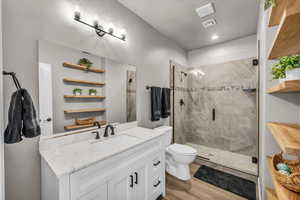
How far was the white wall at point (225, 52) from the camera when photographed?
8.40 feet

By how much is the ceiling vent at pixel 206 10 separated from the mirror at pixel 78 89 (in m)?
1.27

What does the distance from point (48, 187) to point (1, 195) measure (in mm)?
336

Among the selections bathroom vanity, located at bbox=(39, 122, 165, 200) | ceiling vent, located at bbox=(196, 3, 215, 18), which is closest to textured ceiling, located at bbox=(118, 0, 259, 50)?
ceiling vent, located at bbox=(196, 3, 215, 18)

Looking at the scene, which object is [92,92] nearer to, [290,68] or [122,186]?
[122,186]

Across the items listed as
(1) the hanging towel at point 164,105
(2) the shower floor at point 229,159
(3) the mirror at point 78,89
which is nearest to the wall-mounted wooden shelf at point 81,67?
(3) the mirror at point 78,89

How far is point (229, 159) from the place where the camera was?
245 cm

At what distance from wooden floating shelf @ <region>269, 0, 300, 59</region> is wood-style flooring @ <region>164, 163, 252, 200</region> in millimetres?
1701

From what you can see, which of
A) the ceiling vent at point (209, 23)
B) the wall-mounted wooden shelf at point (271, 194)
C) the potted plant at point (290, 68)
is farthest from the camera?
the ceiling vent at point (209, 23)

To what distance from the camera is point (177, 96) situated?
2908mm

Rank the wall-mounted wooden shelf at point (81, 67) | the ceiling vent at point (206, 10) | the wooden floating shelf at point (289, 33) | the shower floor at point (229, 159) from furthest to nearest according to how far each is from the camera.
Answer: the shower floor at point (229, 159)
the ceiling vent at point (206, 10)
the wall-mounted wooden shelf at point (81, 67)
the wooden floating shelf at point (289, 33)

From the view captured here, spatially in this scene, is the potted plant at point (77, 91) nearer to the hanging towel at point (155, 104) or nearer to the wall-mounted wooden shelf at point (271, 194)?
the hanging towel at point (155, 104)

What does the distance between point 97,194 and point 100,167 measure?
0.18 metres

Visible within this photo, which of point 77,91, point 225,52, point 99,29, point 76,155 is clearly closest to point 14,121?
point 76,155

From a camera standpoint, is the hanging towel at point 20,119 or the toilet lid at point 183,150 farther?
the toilet lid at point 183,150
